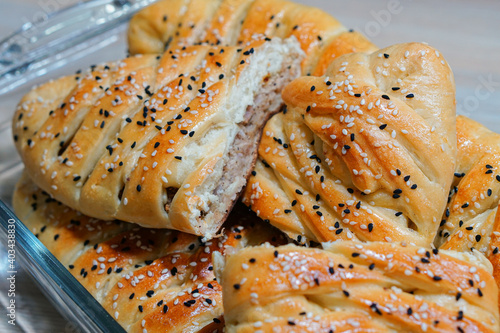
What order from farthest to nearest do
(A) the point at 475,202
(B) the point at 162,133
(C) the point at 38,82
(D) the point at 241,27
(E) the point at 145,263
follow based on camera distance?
1. (C) the point at 38,82
2. (D) the point at 241,27
3. (E) the point at 145,263
4. (B) the point at 162,133
5. (A) the point at 475,202

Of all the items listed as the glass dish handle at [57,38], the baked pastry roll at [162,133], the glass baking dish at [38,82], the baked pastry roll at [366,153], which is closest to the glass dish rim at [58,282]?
the glass baking dish at [38,82]

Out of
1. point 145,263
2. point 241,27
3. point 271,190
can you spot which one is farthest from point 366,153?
point 241,27

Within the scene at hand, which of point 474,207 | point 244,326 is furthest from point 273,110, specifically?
point 244,326

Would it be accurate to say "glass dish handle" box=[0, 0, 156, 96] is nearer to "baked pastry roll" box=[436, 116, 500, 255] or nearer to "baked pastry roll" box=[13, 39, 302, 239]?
"baked pastry roll" box=[13, 39, 302, 239]

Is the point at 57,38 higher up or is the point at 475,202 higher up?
the point at 57,38

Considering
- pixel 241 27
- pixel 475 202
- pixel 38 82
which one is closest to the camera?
pixel 475 202

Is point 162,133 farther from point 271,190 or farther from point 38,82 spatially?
point 38,82

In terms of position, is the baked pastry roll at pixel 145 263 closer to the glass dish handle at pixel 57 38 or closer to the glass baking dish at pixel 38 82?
the glass baking dish at pixel 38 82
